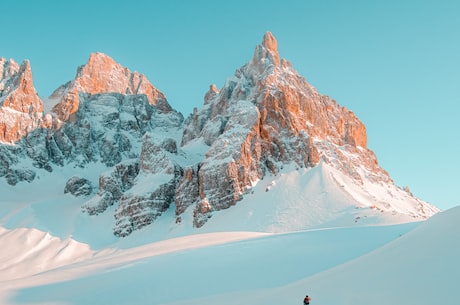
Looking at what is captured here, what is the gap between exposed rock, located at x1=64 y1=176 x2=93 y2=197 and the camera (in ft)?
351

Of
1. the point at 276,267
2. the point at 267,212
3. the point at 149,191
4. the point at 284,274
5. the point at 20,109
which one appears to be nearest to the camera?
the point at 284,274

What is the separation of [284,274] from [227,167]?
197ft

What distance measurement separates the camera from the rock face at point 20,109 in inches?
4813

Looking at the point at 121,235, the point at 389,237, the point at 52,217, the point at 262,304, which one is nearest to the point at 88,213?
the point at 52,217

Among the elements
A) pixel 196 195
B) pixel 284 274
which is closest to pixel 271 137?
pixel 196 195

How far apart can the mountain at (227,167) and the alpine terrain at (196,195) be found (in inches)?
14.5

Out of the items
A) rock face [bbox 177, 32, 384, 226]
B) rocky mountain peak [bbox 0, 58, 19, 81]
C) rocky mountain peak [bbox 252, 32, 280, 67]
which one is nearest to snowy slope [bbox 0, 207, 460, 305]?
rock face [bbox 177, 32, 384, 226]

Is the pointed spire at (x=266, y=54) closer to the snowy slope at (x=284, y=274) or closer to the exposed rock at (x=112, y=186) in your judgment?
the exposed rock at (x=112, y=186)

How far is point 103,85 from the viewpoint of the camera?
558 feet

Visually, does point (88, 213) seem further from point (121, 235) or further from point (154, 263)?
point (154, 263)

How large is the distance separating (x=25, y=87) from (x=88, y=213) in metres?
65.8

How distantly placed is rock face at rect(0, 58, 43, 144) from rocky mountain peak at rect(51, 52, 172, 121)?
9374mm

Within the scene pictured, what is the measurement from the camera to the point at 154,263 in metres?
31.2

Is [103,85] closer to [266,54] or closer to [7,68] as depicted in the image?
[7,68]
